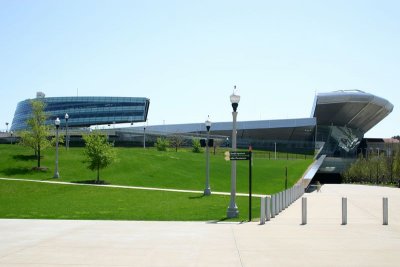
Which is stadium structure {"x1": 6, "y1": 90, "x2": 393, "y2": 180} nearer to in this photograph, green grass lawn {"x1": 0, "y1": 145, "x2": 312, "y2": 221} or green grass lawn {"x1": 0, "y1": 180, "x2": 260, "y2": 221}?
green grass lawn {"x1": 0, "y1": 145, "x2": 312, "y2": 221}

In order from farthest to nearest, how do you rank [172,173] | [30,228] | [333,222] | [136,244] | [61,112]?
[61,112], [172,173], [333,222], [30,228], [136,244]

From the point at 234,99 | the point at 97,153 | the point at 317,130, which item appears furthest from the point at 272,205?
the point at 317,130

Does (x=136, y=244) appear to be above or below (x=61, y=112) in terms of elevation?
below

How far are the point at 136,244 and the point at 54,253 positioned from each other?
7.05 feet

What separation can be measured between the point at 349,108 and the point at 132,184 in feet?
232

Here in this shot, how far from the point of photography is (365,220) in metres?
19.3

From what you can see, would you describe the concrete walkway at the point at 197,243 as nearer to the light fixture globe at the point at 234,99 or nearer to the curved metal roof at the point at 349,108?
the light fixture globe at the point at 234,99

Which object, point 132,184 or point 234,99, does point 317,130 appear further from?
point 234,99

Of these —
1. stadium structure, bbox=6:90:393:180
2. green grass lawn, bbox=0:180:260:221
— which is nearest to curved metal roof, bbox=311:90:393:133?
stadium structure, bbox=6:90:393:180

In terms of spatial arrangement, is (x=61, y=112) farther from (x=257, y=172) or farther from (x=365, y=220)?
(x=365, y=220)

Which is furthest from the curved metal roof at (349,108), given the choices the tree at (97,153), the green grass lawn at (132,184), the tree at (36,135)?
the tree at (36,135)

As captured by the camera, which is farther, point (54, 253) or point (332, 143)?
point (332, 143)

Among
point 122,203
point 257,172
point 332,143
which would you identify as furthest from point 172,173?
point 332,143

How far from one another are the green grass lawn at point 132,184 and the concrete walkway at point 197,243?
3.41 m
